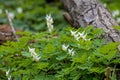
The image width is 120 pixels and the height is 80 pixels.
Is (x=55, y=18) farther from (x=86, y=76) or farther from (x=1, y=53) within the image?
(x=86, y=76)

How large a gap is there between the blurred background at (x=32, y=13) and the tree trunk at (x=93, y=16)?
94.1 inches

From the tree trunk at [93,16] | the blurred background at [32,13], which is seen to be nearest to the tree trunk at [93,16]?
the tree trunk at [93,16]

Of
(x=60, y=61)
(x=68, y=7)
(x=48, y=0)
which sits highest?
(x=48, y=0)

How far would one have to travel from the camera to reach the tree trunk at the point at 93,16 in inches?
119

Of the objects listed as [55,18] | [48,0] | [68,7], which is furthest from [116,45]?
[48,0]

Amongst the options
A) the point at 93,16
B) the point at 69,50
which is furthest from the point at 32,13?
the point at 69,50

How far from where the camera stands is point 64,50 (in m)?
2.68

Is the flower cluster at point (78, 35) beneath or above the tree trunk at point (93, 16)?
beneath

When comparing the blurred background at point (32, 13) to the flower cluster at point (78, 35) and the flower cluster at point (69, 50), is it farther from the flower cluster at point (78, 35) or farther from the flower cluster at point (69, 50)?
the flower cluster at point (69, 50)

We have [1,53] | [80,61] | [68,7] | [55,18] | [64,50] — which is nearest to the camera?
[80,61]

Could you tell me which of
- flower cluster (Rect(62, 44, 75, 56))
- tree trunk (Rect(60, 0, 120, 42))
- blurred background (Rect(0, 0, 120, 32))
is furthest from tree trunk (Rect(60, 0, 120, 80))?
blurred background (Rect(0, 0, 120, 32))

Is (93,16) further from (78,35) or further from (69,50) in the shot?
(69,50)

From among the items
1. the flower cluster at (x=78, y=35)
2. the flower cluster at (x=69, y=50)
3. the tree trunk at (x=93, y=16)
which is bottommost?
the flower cluster at (x=69, y=50)

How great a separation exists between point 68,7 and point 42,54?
3.40ft
